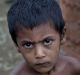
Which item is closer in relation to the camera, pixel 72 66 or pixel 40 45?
pixel 40 45

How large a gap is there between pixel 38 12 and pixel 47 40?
0.16m

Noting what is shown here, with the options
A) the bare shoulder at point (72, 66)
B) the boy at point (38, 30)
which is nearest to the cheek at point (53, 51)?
the boy at point (38, 30)

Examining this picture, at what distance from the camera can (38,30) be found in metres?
2.40

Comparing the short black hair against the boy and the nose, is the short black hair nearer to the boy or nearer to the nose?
the boy

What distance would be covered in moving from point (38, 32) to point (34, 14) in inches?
4.1

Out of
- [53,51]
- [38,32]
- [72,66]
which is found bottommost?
[72,66]

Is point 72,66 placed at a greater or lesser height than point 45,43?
lesser

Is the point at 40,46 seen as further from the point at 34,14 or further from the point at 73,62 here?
the point at 73,62

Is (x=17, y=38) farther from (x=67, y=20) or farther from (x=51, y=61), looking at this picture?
(x=67, y=20)

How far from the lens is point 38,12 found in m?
2.44

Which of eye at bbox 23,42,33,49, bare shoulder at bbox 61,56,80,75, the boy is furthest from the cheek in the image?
bare shoulder at bbox 61,56,80,75

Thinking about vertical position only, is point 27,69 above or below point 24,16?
below

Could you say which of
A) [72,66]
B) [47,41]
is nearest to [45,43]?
[47,41]

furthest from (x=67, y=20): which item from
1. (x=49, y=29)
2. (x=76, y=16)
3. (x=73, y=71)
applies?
(x=49, y=29)
